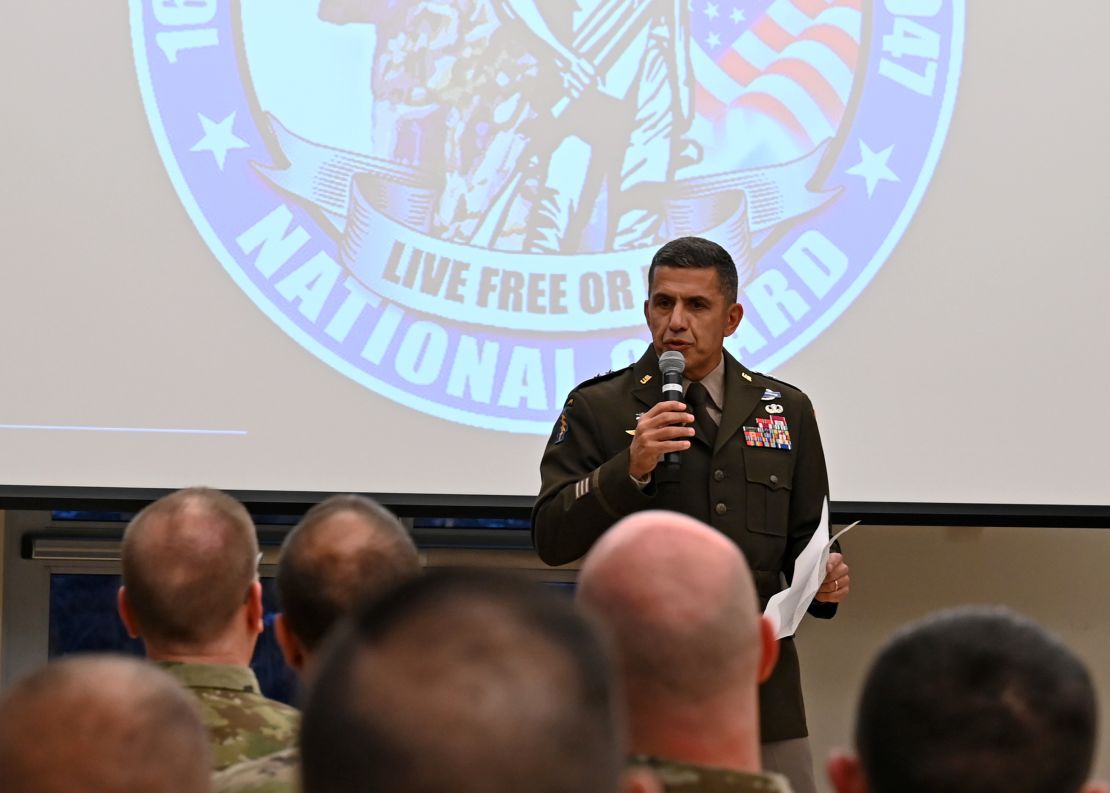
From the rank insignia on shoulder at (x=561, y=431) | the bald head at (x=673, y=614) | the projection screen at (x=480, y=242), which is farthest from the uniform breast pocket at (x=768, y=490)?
the bald head at (x=673, y=614)

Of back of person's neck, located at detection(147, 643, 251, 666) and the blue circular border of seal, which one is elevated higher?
the blue circular border of seal

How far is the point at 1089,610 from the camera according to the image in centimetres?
394

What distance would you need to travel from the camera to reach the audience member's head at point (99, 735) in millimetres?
1013

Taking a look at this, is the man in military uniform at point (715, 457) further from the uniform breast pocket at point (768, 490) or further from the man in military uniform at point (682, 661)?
the man in military uniform at point (682, 661)

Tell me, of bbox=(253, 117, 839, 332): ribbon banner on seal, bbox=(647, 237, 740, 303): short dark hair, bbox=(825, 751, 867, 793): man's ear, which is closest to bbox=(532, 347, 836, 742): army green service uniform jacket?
bbox=(647, 237, 740, 303): short dark hair

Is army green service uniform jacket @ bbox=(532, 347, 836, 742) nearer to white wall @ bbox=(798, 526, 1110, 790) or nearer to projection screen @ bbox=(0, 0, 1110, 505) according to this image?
projection screen @ bbox=(0, 0, 1110, 505)

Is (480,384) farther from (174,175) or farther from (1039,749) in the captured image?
(1039,749)

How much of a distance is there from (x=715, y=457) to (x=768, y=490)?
0.12 m

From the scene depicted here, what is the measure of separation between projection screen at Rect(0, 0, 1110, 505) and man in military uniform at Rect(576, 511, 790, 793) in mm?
2132

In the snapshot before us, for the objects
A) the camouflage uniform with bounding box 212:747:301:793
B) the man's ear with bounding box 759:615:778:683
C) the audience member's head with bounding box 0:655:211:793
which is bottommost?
the camouflage uniform with bounding box 212:747:301:793

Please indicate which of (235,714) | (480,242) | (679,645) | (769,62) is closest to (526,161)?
(480,242)

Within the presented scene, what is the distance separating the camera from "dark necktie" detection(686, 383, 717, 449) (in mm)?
2801

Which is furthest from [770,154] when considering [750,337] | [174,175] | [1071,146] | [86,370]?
[86,370]

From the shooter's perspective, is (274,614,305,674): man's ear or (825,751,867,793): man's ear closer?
(825,751,867,793): man's ear
